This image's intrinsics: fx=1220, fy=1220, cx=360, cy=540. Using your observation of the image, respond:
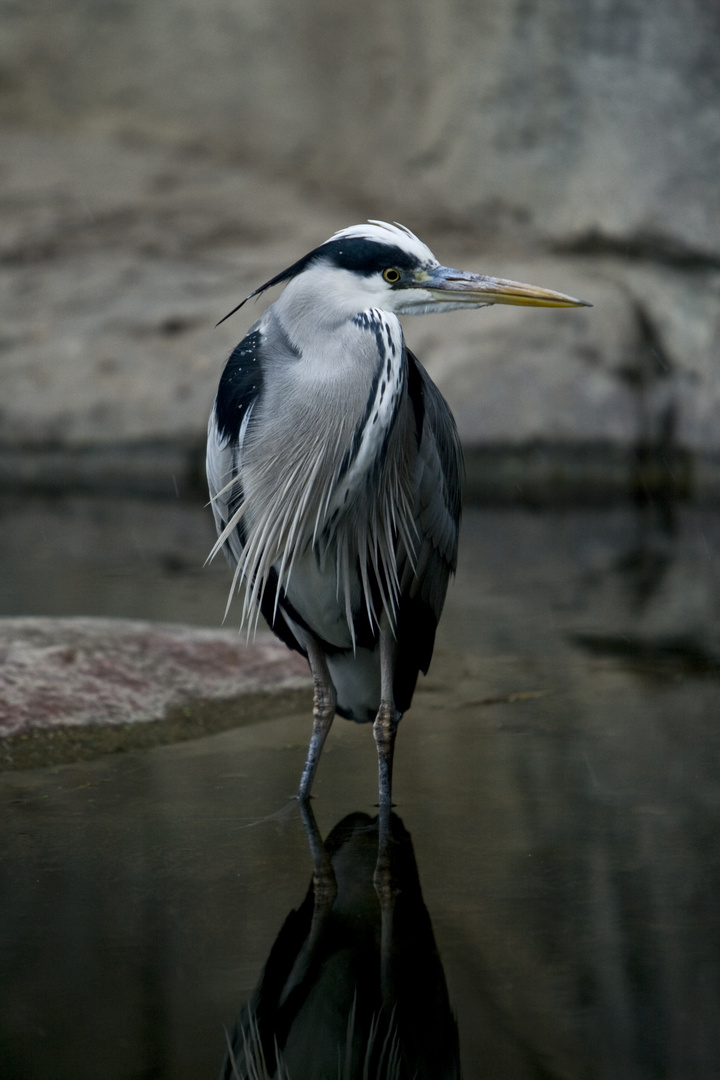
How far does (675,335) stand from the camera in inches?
325

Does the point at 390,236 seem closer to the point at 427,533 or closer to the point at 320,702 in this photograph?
the point at 427,533

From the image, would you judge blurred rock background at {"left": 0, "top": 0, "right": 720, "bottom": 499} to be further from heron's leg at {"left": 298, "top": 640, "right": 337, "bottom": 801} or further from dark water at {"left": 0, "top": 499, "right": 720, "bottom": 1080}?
heron's leg at {"left": 298, "top": 640, "right": 337, "bottom": 801}

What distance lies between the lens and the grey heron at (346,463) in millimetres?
2379

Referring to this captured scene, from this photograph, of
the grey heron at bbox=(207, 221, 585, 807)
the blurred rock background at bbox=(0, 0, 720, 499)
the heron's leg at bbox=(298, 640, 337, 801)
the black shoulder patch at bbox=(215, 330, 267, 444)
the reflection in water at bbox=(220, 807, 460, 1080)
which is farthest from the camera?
the blurred rock background at bbox=(0, 0, 720, 499)

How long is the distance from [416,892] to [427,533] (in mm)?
871

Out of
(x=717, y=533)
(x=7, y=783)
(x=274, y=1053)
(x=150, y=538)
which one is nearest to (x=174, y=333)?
(x=150, y=538)

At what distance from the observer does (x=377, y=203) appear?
960cm

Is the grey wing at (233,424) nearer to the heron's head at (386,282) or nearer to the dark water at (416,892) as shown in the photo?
the heron's head at (386,282)

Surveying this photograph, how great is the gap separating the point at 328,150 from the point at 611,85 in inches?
99.0

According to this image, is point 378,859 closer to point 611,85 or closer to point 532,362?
point 532,362

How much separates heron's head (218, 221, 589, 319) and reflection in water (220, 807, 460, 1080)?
3.57ft

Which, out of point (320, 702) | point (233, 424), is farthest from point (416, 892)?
point (233, 424)

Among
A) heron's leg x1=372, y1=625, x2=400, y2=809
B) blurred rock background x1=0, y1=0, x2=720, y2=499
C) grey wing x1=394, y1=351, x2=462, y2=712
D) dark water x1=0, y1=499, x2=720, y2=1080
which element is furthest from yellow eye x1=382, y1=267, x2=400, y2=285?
blurred rock background x1=0, y1=0, x2=720, y2=499

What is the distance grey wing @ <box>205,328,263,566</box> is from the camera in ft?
8.16
